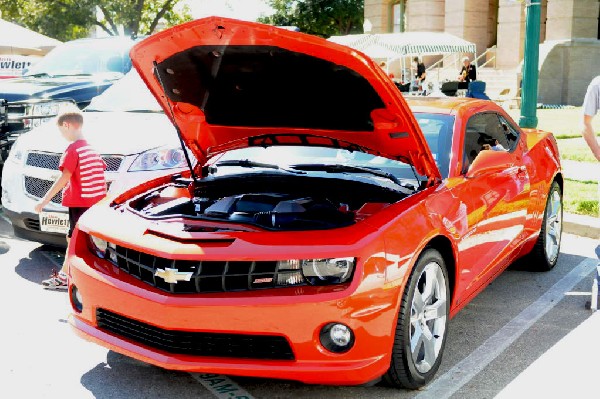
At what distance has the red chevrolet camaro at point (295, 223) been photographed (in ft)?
11.7

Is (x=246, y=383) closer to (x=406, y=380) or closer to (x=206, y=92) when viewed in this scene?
(x=406, y=380)

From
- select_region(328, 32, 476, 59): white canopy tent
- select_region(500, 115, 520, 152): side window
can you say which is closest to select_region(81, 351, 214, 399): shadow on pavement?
select_region(500, 115, 520, 152): side window

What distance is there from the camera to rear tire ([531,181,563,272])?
20.8 feet

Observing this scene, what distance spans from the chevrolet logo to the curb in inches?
220

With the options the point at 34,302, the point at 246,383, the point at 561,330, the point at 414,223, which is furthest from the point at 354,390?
the point at 34,302

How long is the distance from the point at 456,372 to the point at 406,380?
0.56m

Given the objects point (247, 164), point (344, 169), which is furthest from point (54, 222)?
point (344, 169)

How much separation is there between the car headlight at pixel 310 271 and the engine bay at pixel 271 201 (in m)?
0.30

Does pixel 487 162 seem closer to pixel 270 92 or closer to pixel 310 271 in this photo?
pixel 270 92

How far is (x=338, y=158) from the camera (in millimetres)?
5223

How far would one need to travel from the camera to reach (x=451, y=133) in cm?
500

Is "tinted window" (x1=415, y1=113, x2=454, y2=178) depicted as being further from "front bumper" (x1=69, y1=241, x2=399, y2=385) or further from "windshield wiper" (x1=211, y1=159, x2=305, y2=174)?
"front bumper" (x1=69, y1=241, x2=399, y2=385)

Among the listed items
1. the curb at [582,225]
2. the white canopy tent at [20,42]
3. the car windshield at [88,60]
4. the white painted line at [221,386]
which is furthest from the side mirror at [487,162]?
the white canopy tent at [20,42]

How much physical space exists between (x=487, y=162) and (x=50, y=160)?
3.86m
